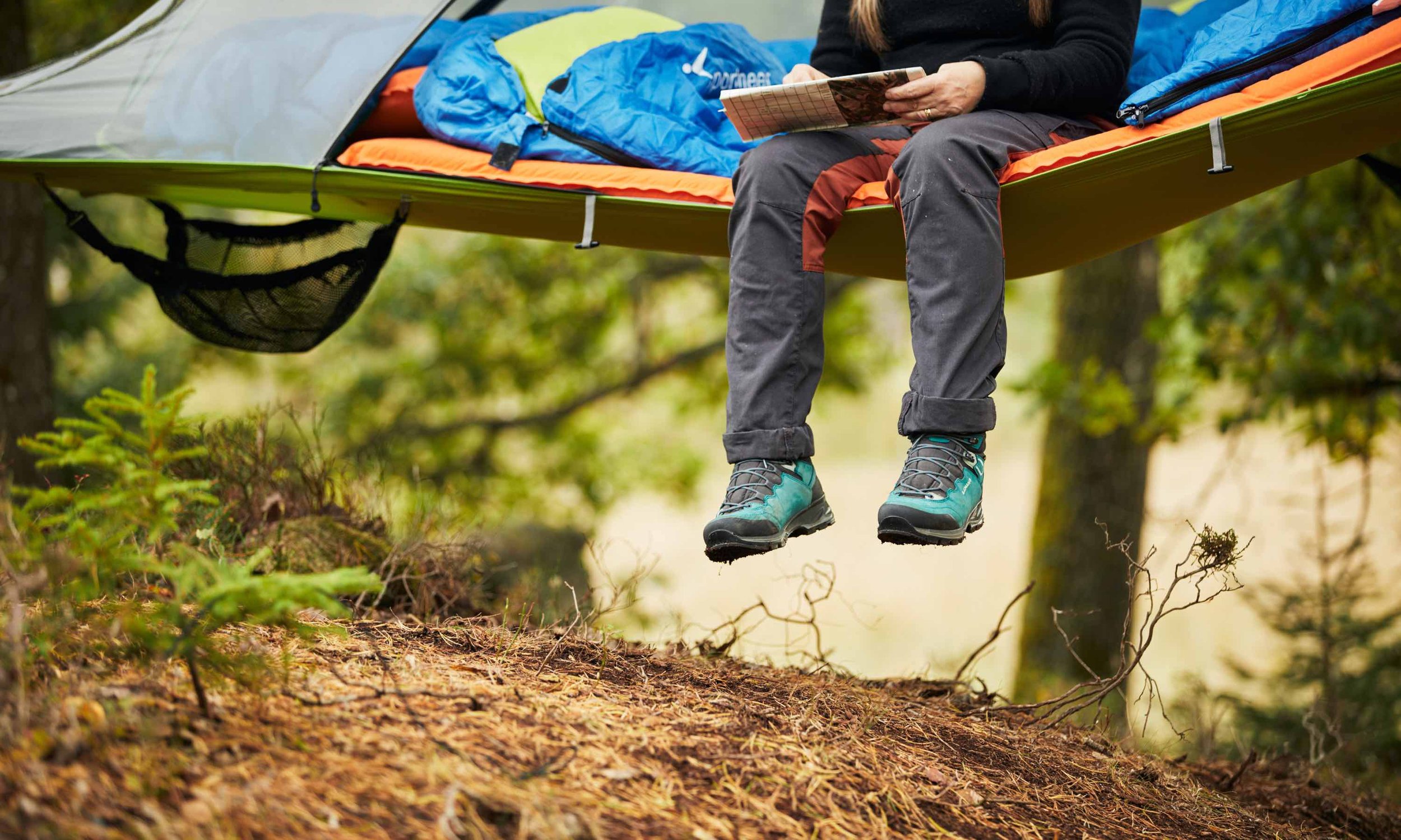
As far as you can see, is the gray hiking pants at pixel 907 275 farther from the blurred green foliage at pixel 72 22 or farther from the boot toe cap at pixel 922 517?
the blurred green foliage at pixel 72 22

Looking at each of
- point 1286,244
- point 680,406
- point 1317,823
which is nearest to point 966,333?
point 1317,823

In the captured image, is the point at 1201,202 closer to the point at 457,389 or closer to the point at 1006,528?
the point at 457,389

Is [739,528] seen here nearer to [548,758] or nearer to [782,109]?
[548,758]

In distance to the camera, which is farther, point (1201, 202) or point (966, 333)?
point (1201, 202)

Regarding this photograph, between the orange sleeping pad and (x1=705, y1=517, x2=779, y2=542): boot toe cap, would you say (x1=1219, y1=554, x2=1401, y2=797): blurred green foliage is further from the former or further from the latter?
(x1=705, y1=517, x2=779, y2=542): boot toe cap

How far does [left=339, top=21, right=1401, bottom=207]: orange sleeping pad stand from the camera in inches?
64.1

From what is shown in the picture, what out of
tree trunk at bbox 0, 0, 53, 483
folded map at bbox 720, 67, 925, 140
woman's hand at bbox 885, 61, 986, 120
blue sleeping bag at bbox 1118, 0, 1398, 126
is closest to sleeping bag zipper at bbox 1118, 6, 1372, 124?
blue sleeping bag at bbox 1118, 0, 1398, 126

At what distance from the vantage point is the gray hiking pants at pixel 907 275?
1551 millimetres

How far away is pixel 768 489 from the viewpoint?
155cm

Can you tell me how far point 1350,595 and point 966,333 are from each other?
8.24ft

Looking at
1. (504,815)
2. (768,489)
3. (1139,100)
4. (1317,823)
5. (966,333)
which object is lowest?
(1317,823)

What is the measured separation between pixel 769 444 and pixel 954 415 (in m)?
0.27

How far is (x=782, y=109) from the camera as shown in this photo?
5.56 ft

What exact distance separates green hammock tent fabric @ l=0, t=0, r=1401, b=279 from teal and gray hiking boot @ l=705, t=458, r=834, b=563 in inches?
19.2
